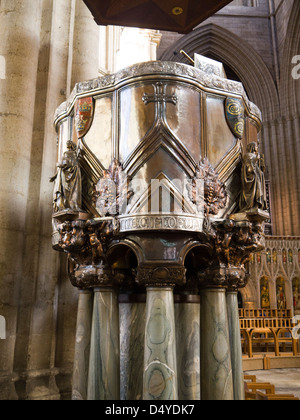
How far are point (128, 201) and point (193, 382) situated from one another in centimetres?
179

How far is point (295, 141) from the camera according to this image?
21938mm

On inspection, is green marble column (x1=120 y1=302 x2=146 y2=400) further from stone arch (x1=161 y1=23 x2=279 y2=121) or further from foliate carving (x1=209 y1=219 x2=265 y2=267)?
stone arch (x1=161 y1=23 x2=279 y2=121)

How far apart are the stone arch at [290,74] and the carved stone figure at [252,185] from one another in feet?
66.1

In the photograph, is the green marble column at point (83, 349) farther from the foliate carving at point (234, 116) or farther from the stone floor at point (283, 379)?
the stone floor at point (283, 379)

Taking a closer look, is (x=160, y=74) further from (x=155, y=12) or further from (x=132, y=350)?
(x=132, y=350)

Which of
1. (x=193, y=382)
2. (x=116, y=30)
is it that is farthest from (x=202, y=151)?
(x=116, y=30)

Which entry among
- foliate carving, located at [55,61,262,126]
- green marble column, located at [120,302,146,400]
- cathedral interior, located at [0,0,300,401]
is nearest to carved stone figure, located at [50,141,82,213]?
cathedral interior, located at [0,0,300,401]

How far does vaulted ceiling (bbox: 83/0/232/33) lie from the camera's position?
5.12m

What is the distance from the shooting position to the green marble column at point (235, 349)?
155 inches

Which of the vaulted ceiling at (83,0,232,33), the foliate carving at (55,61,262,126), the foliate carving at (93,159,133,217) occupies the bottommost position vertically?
the foliate carving at (93,159,133,217)

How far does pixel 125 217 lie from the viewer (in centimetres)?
349

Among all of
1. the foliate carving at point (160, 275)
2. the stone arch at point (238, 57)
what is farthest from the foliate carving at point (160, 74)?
the stone arch at point (238, 57)

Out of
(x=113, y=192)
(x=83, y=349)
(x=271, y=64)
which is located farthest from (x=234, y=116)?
(x=271, y=64)

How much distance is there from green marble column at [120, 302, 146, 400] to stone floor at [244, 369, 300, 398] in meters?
3.73
